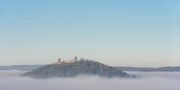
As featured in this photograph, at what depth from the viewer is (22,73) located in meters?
7.43

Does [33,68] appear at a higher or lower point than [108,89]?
higher

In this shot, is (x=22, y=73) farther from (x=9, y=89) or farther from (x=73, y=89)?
(x=73, y=89)

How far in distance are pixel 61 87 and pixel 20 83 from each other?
1.29 metres

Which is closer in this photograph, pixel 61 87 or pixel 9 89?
pixel 9 89

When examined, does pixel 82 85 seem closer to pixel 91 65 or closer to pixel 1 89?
pixel 91 65

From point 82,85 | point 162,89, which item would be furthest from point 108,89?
point 162,89

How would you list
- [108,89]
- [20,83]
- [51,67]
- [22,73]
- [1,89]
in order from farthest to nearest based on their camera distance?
1. [51,67]
2. [108,89]
3. [20,83]
4. [22,73]
5. [1,89]

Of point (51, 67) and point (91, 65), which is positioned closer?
point (51, 67)

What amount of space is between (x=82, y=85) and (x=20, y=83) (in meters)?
1.62

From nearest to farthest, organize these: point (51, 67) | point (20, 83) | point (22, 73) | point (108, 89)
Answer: point (22, 73)
point (20, 83)
point (108, 89)
point (51, 67)

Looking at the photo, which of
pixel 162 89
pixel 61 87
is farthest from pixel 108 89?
pixel 162 89

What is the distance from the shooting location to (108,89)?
8.50 meters

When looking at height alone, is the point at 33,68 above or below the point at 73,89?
above

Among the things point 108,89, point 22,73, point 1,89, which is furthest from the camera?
point 108,89
